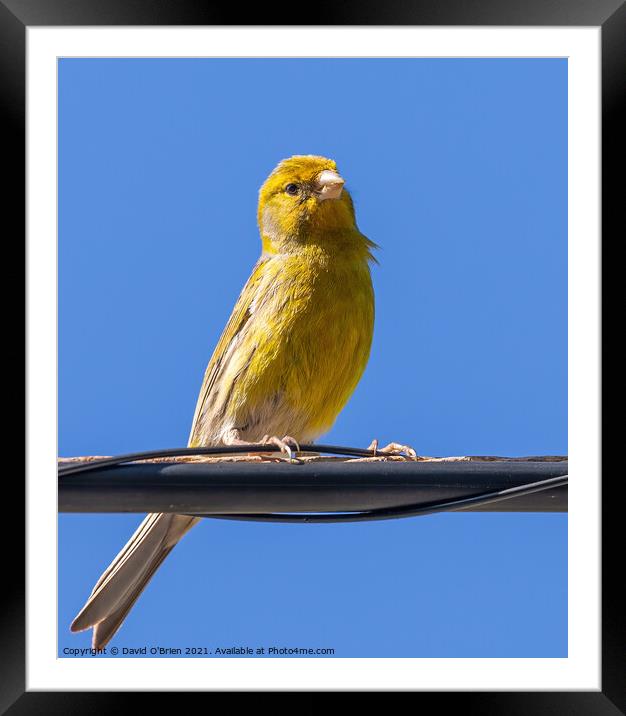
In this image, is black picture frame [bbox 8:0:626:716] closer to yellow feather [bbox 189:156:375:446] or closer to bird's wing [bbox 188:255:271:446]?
yellow feather [bbox 189:156:375:446]

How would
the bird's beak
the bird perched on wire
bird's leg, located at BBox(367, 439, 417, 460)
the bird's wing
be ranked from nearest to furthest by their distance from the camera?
bird's leg, located at BBox(367, 439, 417, 460), the bird perched on wire, the bird's wing, the bird's beak

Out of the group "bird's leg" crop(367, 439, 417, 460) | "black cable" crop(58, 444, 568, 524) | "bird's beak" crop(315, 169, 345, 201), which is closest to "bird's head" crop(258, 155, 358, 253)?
"bird's beak" crop(315, 169, 345, 201)

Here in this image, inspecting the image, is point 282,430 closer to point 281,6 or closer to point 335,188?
point 335,188

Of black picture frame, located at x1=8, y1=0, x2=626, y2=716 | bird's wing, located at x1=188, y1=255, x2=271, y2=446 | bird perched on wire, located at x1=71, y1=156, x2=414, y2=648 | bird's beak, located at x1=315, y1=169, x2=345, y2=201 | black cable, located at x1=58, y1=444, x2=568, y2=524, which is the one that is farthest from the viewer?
bird's beak, located at x1=315, y1=169, x2=345, y2=201

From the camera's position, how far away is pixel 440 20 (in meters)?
3.92

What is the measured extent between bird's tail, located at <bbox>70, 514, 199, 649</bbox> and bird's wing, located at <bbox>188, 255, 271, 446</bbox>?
0.56 metres

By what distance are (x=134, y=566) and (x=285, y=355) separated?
1.37 meters

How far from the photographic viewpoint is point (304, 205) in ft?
20.4

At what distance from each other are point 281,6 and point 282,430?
8.15 ft

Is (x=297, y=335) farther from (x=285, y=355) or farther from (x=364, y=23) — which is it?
(x=364, y=23)

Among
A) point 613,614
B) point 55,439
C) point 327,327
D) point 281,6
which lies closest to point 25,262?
point 55,439

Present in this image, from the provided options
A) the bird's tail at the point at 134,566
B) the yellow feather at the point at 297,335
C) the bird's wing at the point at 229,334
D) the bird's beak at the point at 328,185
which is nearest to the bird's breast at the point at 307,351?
the yellow feather at the point at 297,335

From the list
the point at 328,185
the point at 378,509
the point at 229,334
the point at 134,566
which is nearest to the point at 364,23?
the point at 378,509

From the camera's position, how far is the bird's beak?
612cm
